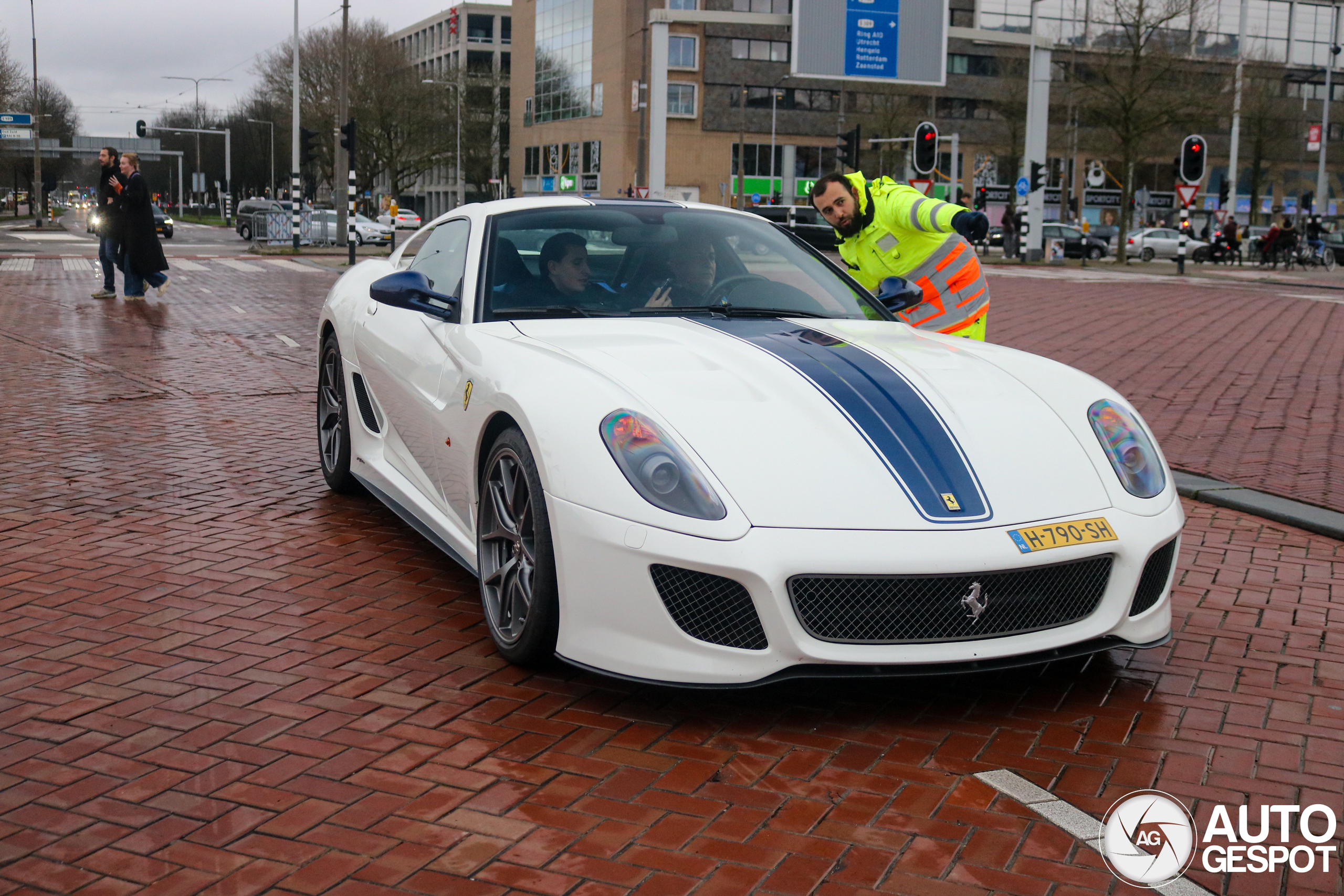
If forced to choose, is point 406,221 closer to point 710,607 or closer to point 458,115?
point 458,115

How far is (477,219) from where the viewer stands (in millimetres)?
5020

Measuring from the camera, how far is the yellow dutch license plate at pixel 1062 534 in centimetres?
340

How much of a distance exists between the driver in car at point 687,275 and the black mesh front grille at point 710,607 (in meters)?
1.57

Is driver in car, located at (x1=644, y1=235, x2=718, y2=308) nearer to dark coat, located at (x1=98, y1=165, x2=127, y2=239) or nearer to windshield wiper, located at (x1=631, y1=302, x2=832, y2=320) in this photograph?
windshield wiper, located at (x1=631, y1=302, x2=832, y2=320)

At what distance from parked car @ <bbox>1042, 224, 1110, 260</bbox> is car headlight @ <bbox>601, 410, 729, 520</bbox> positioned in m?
42.1

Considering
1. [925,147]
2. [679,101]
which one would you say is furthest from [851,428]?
[679,101]

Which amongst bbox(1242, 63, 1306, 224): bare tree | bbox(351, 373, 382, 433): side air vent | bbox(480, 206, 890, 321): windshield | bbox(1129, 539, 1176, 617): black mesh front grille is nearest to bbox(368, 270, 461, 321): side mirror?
bbox(480, 206, 890, 321): windshield

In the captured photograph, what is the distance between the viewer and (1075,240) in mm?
46188

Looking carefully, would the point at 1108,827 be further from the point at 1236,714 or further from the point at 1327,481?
the point at 1327,481

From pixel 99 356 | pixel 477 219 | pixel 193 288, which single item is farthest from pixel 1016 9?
pixel 477 219

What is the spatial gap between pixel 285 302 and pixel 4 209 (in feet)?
308

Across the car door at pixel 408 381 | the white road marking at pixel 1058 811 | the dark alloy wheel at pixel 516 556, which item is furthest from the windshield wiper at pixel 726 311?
the white road marking at pixel 1058 811

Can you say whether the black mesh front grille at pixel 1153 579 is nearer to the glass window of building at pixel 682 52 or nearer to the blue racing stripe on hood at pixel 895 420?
the blue racing stripe on hood at pixel 895 420

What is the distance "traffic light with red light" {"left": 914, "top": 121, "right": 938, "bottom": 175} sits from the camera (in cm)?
3269
